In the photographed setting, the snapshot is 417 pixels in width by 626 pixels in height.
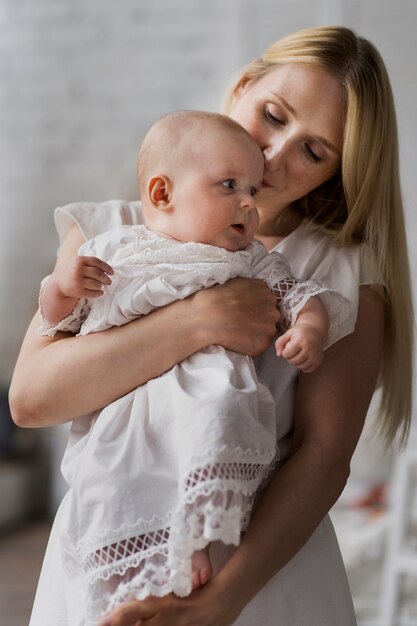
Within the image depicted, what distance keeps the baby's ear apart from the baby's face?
16mm

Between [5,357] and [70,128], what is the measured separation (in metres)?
1.53

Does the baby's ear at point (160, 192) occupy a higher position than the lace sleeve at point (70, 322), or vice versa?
the baby's ear at point (160, 192)

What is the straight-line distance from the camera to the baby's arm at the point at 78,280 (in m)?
1.21

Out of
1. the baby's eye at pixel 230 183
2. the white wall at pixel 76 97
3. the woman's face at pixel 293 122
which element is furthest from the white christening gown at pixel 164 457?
the white wall at pixel 76 97

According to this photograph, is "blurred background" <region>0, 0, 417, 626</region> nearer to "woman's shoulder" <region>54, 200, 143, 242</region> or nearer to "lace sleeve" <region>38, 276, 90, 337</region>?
"woman's shoulder" <region>54, 200, 143, 242</region>

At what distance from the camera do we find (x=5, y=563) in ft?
15.7

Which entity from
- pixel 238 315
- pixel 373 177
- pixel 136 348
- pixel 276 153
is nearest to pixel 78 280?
pixel 136 348

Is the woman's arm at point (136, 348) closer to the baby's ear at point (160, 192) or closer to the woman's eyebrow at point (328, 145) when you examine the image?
the baby's ear at point (160, 192)

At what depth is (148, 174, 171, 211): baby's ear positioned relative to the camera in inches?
53.7

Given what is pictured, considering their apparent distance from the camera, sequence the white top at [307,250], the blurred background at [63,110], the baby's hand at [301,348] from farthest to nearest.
A: the blurred background at [63,110] < the white top at [307,250] < the baby's hand at [301,348]

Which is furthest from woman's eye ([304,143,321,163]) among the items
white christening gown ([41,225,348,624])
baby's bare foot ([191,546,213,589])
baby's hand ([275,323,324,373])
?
baby's bare foot ([191,546,213,589])

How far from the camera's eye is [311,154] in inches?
63.2

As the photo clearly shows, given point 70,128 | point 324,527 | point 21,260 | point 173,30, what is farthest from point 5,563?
point 324,527

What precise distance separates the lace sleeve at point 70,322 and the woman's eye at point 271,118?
0.50m
